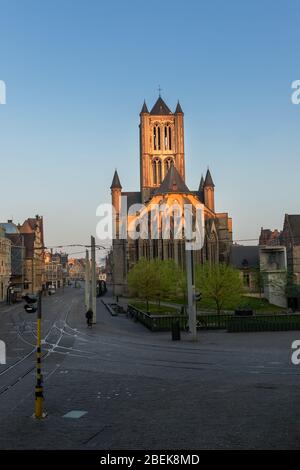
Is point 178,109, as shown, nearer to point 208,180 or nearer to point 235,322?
point 208,180

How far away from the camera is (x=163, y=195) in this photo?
91.2 metres

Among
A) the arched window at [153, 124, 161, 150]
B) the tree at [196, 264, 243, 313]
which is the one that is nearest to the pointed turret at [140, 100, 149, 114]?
the arched window at [153, 124, 161, 150]

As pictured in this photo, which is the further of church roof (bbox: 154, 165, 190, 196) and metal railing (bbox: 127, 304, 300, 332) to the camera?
church roof (bbox: 154, 165, 190, 196)

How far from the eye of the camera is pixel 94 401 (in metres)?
13.2

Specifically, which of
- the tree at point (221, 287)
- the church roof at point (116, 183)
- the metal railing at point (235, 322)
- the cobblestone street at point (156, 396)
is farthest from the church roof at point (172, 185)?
the cobblestone street at point (156, 396)

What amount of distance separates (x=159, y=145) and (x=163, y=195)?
69.2 ft

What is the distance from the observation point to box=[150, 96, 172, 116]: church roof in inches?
4336

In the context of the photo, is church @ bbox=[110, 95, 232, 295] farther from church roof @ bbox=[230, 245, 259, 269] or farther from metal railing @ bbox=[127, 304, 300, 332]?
metal railing @ bbox=[127, 304, 300, 332]

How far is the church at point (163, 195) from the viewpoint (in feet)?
290

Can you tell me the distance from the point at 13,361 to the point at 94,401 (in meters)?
8.58

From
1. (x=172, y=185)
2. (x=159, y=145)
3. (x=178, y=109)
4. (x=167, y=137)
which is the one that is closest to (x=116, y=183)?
(x=159, y=145)

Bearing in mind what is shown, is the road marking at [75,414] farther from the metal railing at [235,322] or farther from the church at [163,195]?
the church at [163,195]
